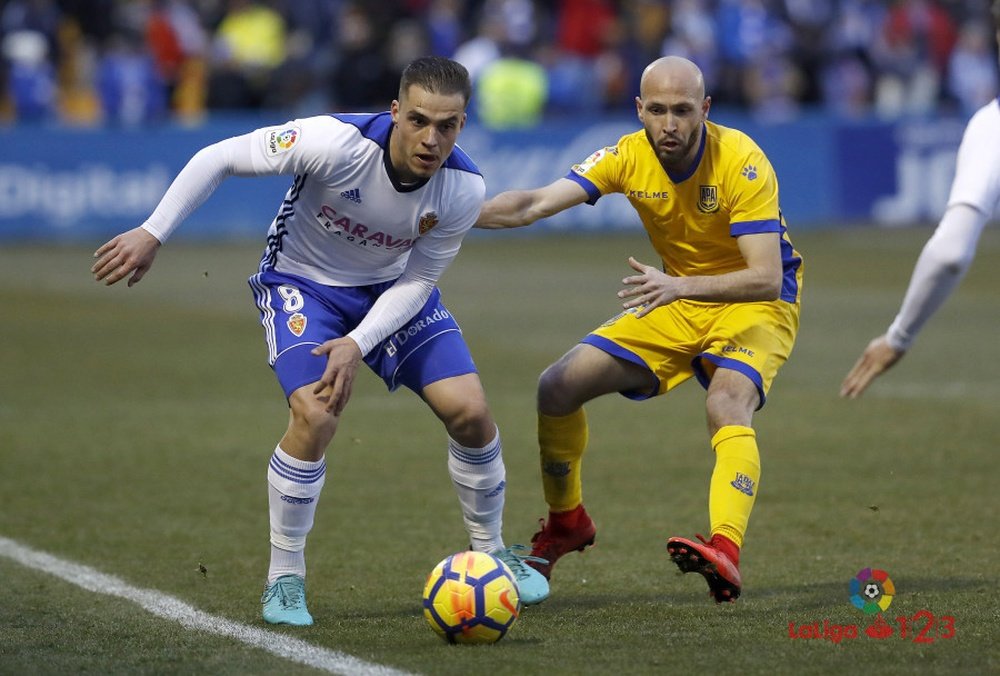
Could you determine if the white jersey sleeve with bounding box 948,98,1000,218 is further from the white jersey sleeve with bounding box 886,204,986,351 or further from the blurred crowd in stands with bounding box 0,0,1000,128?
the blurred crowd in stands with bounding box 0,0,1000,128

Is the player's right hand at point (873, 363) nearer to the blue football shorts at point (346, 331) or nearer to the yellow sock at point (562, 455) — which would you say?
the blue football shorts at point (346, 331)

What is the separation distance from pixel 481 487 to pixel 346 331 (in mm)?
829

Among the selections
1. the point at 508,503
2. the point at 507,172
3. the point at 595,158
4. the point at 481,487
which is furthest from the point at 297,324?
the point at 507,172

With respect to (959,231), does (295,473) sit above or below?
below

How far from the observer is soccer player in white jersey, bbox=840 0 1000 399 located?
5.17 metres

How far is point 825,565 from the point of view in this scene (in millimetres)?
7238

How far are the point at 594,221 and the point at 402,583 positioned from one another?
17431 millimetres

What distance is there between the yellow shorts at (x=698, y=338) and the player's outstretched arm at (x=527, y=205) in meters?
0.54

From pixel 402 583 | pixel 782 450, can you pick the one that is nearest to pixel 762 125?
pixel 782 450

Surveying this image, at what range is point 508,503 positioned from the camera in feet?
28.6

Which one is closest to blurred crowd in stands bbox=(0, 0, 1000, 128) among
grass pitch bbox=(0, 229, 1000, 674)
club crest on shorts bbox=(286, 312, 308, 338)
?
grass pitch bbox=(0, 229, 1000, 674)

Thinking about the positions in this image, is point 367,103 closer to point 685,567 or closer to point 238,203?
point 238,203

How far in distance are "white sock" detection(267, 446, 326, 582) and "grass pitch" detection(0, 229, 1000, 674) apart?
0.23m

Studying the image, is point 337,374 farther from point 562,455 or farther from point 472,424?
point 562,455
